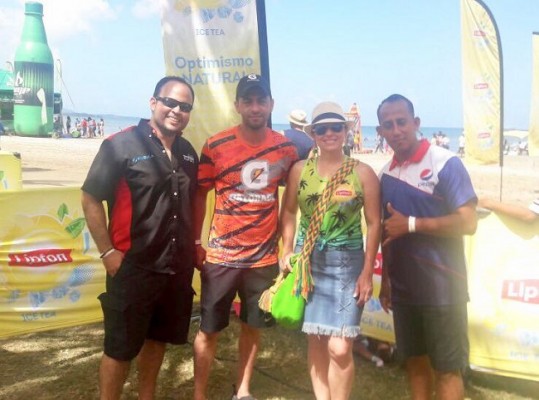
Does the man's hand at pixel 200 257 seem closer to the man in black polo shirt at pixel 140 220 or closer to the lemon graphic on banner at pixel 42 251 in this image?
the man in black polo shirt at pixel 140 220

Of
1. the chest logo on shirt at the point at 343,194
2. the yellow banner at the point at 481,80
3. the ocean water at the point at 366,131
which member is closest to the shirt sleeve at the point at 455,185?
the chest logo on shirt at the point at 343,194

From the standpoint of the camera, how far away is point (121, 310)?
293 centimetres

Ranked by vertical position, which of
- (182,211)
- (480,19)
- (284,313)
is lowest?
(284,313)

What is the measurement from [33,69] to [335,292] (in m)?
37.9

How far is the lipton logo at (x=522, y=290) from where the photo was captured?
3.62m

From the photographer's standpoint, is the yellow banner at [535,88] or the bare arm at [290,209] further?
the yellow banner at [535,88]

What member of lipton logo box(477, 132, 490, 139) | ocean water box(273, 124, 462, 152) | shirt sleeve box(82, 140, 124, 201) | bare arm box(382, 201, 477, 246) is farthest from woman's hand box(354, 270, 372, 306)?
ocean water box(273, 124, 462, 152)

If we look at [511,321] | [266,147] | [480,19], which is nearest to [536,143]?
[480,19]

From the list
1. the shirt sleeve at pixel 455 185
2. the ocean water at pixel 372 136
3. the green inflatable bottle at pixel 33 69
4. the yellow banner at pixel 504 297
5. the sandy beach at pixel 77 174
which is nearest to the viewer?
the shirt sleeve at pixel 455 185

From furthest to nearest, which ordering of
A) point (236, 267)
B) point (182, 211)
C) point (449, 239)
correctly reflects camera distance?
1. point (236, 267)
2. point (182, 211)
3. point (449, 239)

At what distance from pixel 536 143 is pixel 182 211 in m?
18.4

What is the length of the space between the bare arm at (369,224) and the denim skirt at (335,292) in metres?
0.05

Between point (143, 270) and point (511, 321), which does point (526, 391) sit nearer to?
point (511, 321)

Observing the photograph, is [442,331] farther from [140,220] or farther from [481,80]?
[481,80]
